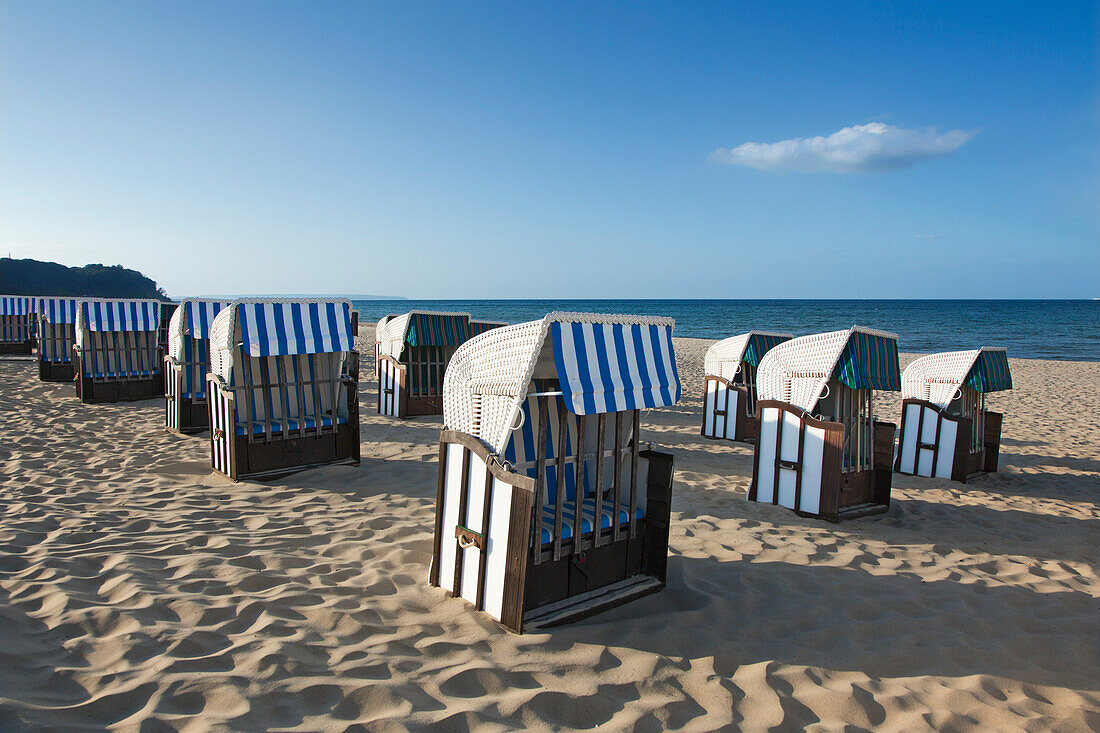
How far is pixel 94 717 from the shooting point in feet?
9.34

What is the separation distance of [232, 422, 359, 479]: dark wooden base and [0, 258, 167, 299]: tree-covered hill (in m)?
64.8

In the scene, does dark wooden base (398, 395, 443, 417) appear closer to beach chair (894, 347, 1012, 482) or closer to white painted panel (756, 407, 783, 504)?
white painted panel (756, 407, 783, 504)

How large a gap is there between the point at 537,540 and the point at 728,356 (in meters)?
9.11

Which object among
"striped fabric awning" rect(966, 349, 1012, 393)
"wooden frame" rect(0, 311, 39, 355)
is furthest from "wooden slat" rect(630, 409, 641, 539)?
"wooden frame" rect(0, 311, 39, 355)

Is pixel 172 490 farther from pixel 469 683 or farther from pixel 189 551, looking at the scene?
pixel 469 683

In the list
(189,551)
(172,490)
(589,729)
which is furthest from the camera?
(172,490)

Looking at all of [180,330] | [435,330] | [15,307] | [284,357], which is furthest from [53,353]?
[284,357]

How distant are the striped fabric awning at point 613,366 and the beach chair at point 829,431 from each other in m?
3.38

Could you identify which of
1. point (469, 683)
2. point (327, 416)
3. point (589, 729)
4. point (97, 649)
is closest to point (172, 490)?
point (327, 416)

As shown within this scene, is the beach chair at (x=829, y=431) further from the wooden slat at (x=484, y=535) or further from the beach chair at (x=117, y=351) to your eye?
the beach chair at (x=117, y=351)

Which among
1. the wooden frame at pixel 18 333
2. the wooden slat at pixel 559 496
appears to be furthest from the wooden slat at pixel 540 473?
the wooden frame at pixel 18 333

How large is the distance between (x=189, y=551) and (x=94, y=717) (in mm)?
2471

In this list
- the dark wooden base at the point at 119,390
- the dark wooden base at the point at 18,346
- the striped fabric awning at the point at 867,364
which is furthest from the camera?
the dark wooden base at the point at 18,346

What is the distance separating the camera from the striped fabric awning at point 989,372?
9.35 m
